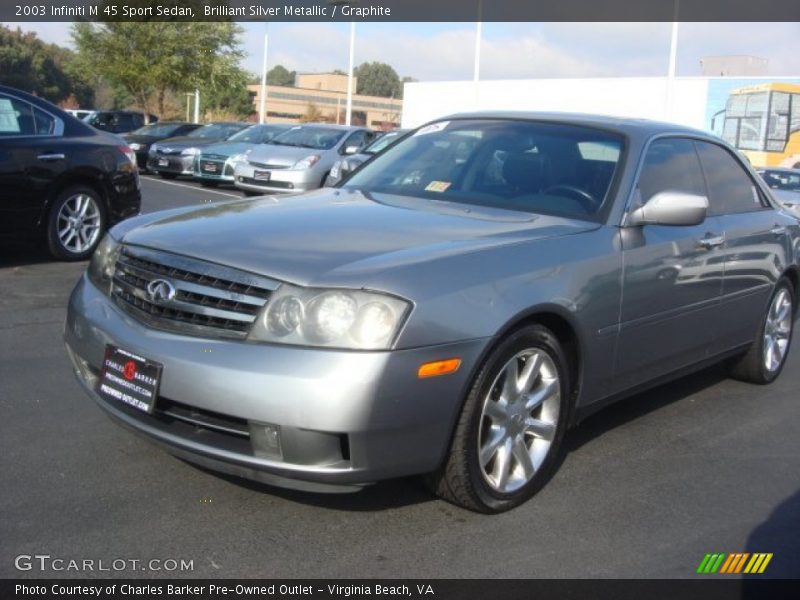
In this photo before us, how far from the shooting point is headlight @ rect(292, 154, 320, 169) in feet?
49.3

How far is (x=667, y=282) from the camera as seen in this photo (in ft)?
14.2

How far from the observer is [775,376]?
6.00 meters

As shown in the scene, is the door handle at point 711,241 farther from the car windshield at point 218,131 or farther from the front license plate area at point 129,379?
the car windshield at point 218,131

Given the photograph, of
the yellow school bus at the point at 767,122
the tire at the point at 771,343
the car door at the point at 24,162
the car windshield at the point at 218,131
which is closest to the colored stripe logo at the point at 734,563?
the tire at the point at 771,343

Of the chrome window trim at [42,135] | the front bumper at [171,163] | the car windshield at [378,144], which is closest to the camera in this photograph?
the chrome window trim at [42,135]

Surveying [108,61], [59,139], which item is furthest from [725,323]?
[108,61]

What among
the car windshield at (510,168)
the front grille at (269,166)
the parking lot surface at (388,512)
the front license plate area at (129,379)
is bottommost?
the parking lot surface at (388,512)

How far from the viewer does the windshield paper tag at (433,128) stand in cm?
516

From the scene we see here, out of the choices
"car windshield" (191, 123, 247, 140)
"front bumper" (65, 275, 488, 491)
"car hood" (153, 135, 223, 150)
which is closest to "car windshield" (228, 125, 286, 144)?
"car hood" (153, 135, 223, 150)

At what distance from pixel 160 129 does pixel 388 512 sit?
19.9 m

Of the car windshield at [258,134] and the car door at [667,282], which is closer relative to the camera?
the car door at [667,282]

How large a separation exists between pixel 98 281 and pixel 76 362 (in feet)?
1.14

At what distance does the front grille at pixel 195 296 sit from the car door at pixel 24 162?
14.4 ft
